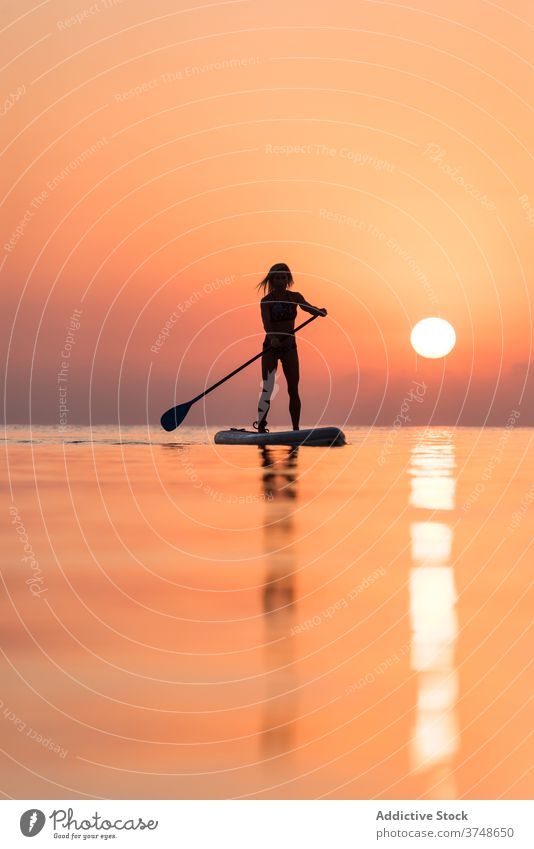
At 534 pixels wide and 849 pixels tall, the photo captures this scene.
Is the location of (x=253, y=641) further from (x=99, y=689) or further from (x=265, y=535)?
(x=265, y=535)

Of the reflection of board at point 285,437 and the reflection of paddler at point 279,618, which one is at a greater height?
the reflection of board at point 285,437

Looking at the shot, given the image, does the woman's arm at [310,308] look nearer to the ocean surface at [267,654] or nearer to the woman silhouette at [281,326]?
the woman silhouette at [281,326]

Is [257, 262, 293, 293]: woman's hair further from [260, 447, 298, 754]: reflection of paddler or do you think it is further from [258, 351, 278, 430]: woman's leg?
[260, 447, 298, 754]: reflection of paddler

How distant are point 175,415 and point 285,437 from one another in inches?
124

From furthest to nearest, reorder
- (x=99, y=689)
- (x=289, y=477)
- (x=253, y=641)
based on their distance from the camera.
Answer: (x=289, y=477) → (x=253, y=641) → (x=99, y=689)

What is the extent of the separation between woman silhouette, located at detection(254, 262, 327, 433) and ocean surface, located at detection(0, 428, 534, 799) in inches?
439

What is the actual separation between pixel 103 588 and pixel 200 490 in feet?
Result: 18.6

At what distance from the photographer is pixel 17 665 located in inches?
170

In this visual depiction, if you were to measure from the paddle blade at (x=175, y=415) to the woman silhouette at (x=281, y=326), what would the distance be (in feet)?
6.90

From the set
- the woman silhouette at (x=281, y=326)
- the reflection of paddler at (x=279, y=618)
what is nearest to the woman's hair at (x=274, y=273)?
the woman silhouette at (x=281, y=326)

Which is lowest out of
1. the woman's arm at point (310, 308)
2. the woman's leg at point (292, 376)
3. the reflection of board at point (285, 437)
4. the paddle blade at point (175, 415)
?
the reflection of board at point (285, 437)

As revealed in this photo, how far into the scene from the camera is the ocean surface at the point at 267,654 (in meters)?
3.35

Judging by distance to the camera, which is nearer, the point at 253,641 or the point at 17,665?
the point at 17,665
